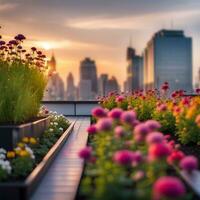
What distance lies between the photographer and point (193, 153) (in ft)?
23.7

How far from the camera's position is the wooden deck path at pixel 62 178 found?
17.3 feet

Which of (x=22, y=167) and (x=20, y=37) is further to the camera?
(x=20, y=37)

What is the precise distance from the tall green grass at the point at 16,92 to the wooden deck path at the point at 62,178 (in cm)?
87

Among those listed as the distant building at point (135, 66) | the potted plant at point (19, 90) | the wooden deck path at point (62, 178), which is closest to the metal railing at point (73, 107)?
the potted plant at point (19, 90)

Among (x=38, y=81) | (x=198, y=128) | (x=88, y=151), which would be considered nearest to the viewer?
(x=88, y=151)

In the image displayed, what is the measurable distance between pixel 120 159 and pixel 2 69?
5.61 metres

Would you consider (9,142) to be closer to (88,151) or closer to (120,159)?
(88,151)

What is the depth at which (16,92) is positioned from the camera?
26.5ft

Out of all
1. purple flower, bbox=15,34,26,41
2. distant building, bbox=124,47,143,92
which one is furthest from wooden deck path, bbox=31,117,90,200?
distant building, bbox=124,47,143,92

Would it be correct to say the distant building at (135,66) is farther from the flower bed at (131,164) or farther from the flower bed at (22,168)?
the flower bed at (131,164)

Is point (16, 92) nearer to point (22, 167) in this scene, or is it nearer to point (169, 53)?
point (22, 167)

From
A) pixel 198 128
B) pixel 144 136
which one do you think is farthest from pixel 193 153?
pixel 144 136

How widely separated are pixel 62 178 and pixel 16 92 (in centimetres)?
234

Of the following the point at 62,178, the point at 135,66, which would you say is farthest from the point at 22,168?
the point at 135,66
